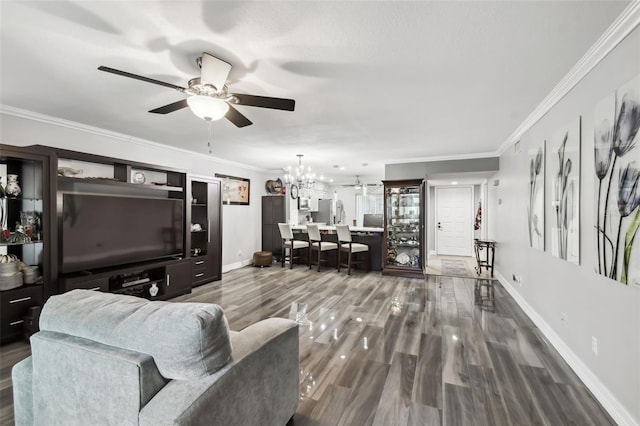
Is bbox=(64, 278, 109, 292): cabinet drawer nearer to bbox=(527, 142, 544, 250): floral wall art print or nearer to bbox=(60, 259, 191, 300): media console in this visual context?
bbox=(60, 259, 191, 300): media console

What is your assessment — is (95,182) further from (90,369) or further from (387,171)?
(387,171)

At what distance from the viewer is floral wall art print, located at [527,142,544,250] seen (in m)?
3.13

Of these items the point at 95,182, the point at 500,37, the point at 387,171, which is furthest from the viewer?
the point at 387,171

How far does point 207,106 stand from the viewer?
2031 millimetres

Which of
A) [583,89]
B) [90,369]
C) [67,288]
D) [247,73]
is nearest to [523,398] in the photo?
[583,89]

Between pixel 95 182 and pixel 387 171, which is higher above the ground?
pixel 387 171

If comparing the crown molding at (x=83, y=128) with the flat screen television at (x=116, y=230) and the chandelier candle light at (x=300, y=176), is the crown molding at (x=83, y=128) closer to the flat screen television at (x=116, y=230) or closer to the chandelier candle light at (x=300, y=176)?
the flat screen television at (x=116, y=230)

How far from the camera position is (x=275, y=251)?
7309 mm

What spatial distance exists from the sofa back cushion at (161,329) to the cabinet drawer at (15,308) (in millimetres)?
2297

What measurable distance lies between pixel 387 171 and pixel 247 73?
14.8 ft

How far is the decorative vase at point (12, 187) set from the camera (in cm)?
289

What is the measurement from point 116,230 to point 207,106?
2656mm

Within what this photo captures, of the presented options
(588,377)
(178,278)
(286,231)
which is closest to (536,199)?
(588,377)

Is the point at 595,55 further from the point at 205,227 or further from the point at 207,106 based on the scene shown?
the point at 205,227
